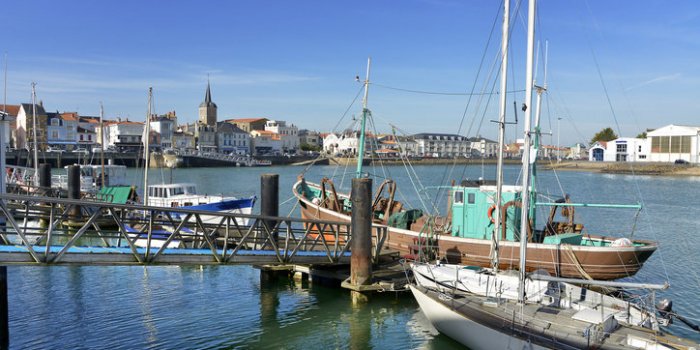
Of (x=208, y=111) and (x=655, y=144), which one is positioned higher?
(x=208, y=111)

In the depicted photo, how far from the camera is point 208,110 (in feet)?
618

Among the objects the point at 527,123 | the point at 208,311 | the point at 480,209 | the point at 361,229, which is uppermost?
the point at 527,123

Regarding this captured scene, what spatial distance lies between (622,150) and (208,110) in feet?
407

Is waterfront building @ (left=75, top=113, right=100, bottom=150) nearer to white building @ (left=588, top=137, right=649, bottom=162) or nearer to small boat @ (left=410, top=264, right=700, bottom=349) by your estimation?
white building @ (left=588, top=137, right=649, bottom=162)

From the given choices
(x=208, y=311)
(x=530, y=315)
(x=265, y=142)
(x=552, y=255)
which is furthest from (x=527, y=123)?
(x=265, y=142)

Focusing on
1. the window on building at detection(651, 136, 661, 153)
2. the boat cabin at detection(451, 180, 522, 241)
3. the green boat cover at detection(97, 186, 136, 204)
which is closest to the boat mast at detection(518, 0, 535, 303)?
the boat cabin at detection(451, 180, 522, 241)

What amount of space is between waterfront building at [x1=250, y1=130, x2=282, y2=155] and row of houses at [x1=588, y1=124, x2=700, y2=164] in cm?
9940

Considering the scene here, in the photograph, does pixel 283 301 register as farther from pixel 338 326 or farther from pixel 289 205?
pixel 289 205

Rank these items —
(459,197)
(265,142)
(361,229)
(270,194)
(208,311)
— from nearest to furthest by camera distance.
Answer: (361,229), (208,311), (459,197), (270,194), (265,142)

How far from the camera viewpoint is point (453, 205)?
2289cm

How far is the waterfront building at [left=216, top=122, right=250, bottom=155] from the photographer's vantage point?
557 ft

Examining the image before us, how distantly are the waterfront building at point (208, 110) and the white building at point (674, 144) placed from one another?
127 m

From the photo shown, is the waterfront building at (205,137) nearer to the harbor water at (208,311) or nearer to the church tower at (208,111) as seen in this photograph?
the church tower at (208,111)

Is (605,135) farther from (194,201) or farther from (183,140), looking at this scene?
(194,201)
